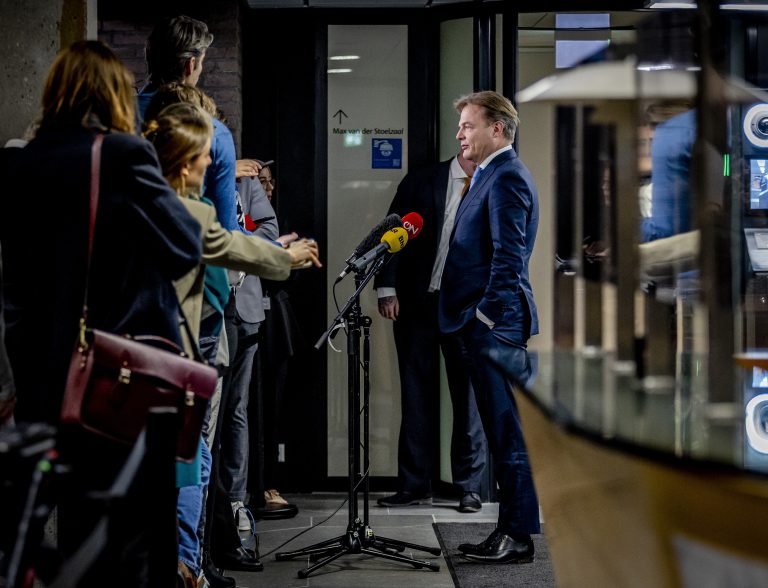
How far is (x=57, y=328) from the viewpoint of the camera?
247cm

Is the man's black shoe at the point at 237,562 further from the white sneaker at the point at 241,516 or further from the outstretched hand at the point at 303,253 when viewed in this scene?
the outstretched hand at the point at 303,253

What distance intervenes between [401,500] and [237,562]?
60.7 inches

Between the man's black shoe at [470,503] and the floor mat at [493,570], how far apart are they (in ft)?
1.78

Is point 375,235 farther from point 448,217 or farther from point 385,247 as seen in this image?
point 448,217

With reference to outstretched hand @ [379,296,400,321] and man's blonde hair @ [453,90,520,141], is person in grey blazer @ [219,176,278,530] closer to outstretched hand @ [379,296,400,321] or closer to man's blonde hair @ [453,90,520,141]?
outstretched hand @ [379,296,400,321]

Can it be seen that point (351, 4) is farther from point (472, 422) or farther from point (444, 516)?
point (444, 516)

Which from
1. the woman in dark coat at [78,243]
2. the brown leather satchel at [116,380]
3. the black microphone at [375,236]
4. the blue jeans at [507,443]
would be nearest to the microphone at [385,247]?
the black microphone at [375,236]

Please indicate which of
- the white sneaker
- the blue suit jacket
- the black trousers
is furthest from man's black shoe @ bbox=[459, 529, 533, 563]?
the black trousers

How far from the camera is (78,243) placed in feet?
8.11

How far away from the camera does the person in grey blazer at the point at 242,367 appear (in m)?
4.57

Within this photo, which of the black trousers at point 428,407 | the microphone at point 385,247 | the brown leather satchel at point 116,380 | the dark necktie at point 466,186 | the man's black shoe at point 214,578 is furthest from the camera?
the black trousers at point 428,407

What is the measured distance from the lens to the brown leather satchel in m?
2.42

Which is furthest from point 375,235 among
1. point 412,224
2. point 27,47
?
point 27,47

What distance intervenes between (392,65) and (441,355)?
5.66 feet
